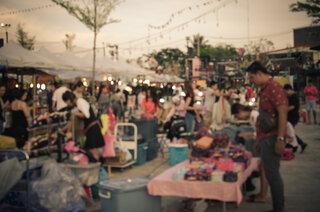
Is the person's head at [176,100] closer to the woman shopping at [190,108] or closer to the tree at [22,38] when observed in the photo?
the woman shopping at [190,108]

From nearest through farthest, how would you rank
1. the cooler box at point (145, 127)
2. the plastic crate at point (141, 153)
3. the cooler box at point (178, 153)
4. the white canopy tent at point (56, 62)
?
the cooler box at point (178, 153)
the plastic crate at point (141, 153)
the cooler box at point (145, 127)
the white canopy tent at point (56, 62)

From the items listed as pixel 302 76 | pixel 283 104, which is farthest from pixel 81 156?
pixel 302 76

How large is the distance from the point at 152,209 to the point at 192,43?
6924 centimetres

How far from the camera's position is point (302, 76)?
108ft

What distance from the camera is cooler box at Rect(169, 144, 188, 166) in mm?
7648

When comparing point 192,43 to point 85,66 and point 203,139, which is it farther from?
point 203,139

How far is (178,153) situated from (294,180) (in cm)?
249

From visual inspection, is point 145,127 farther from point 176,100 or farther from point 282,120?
point 282,120

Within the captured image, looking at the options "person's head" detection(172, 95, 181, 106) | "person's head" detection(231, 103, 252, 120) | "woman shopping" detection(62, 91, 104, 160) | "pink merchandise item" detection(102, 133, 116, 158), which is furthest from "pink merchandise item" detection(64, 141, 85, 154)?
"person's head" detection(172, 95, 181, 106)

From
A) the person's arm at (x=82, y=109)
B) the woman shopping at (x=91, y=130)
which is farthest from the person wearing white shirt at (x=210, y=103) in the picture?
the person's arm at (x=82, y=109)

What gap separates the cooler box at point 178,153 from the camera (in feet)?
25.1

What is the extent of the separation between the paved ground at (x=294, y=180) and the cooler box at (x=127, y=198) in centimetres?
62

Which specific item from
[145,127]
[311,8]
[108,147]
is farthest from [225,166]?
[311,8]

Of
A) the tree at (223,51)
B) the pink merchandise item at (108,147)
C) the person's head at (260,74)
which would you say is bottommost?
the pink merchandise item at (108,147)
